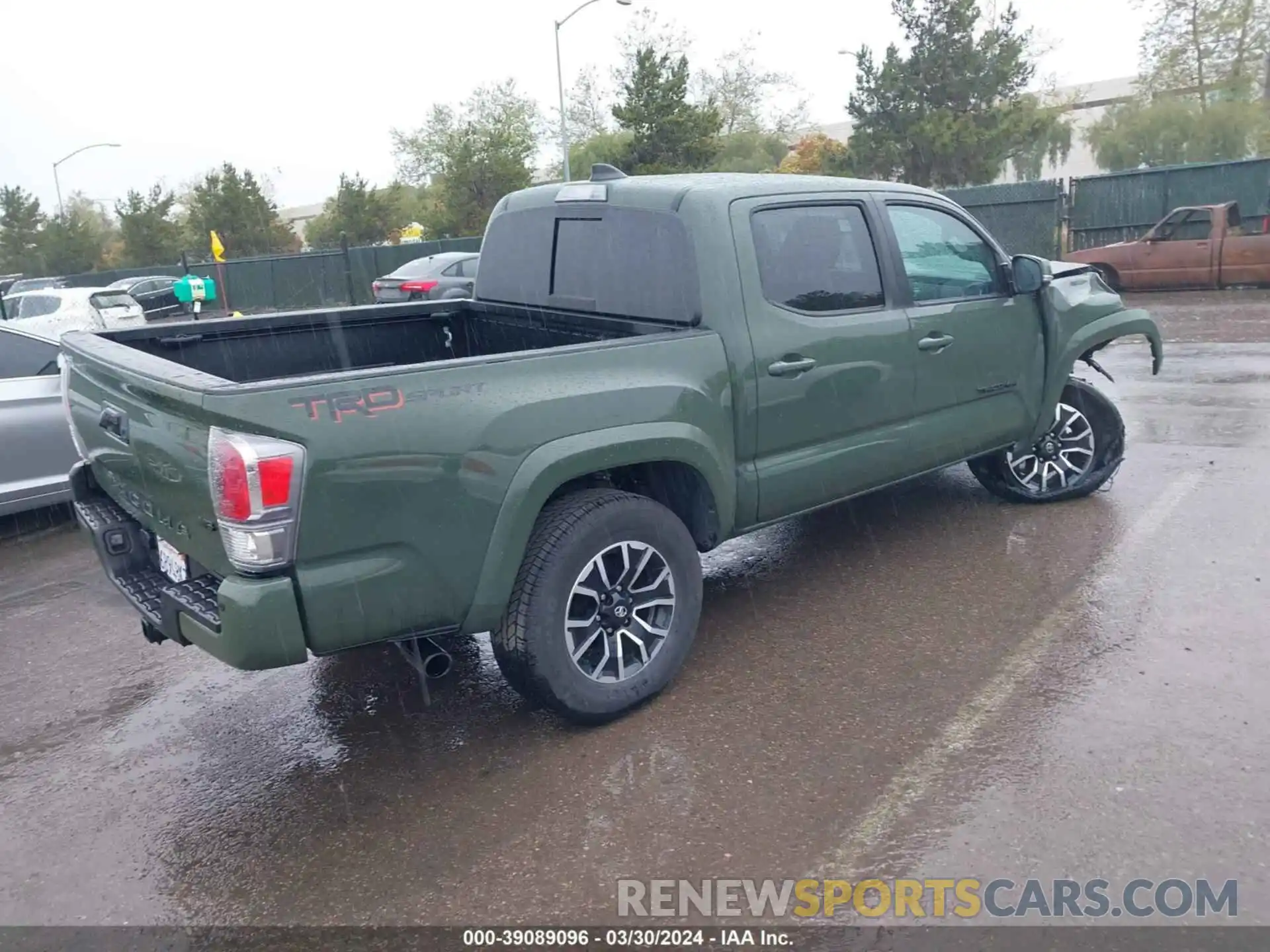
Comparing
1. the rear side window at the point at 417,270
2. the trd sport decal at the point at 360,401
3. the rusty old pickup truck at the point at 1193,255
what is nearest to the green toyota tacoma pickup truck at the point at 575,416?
the trd sport decal at the point at 360,401

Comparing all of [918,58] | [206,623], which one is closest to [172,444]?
[206,623]

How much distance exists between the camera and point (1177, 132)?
3869cm

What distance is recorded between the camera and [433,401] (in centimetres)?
330

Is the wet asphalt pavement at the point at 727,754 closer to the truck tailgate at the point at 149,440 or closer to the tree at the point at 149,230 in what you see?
the truck tailgate at the point at 149,440

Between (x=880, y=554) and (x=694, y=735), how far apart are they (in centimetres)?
214

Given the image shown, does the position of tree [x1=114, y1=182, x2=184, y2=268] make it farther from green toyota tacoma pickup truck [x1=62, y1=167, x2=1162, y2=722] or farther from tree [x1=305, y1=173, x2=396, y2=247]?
green toyota tacoma pickup truck [x1=62, y1=167, x2=1162, y2=722]

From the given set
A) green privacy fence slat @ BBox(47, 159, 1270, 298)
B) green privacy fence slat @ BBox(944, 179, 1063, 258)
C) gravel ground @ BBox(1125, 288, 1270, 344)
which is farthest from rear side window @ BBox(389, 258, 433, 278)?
gravel ground @ BBox(1125, 288, 1270, 344)

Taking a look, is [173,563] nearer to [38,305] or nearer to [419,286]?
[419,286]

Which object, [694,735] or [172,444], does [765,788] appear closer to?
[694,735]

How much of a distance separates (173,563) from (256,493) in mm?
850

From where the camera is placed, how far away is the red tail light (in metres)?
17.7

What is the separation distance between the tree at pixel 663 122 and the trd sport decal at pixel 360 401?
31.2 metres

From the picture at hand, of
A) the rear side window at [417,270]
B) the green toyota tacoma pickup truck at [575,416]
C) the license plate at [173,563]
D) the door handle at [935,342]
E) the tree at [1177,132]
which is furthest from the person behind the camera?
the tree at [1177,132]

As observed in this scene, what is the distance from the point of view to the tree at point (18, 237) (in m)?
50.3
